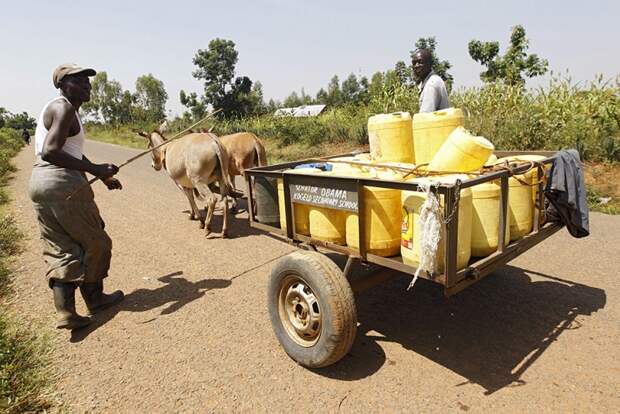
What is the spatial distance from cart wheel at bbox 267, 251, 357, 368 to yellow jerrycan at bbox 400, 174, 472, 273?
20.1 inches

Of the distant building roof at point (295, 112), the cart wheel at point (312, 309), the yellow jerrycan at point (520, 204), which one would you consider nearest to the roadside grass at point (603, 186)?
the yellow jerrycan at point (520, 204)

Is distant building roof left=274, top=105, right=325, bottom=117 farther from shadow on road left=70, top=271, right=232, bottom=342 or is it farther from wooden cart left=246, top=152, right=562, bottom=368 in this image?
wooden cart left=246, top=152, right=562, bottom=368

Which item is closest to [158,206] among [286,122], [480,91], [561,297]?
[561,297]

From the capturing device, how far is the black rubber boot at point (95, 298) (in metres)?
3.90

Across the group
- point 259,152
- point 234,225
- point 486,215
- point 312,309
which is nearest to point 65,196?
point 312,309

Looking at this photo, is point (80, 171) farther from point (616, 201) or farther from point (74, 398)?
point (616, 201)

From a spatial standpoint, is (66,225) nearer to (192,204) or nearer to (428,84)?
(192,204)

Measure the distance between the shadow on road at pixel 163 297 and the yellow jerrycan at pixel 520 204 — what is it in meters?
3.09

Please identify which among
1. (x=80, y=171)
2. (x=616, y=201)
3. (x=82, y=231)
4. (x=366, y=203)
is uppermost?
(x=80, y=171)

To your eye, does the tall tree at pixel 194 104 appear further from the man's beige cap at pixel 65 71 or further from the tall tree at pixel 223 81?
the man's beige cap at pixel 65 71

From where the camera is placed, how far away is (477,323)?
3.39 meters

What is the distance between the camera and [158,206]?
8.66 meters

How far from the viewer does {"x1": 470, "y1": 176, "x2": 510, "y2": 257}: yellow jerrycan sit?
259 cm

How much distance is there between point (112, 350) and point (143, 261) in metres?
2.29
